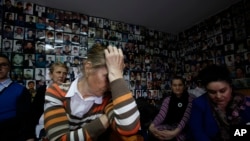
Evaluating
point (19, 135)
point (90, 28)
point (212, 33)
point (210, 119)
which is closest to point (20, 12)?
point (90, 28)

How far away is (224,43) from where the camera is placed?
235 centimetres

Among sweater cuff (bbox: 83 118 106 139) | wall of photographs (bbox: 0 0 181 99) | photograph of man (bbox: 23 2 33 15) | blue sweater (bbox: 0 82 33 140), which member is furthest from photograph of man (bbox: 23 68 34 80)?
sweater cuff (bbox: 83 118 106 139)

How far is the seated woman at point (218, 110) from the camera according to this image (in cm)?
119

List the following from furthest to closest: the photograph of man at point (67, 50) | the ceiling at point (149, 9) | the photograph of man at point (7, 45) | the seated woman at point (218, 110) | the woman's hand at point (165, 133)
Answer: the photograph of man at point (67, 50)
the ceiling at point (149, 9)
the photograph of man at point (7, 45)
the woman's hand at point (165, 133)
the seated woman at point (218, 110)

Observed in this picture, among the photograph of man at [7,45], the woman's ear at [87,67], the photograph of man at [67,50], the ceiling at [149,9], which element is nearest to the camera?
the woman's ear at [87,67]

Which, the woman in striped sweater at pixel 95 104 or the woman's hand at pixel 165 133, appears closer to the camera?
the woman in striped sweater at pixel 95 104

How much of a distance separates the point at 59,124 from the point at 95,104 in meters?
0.16

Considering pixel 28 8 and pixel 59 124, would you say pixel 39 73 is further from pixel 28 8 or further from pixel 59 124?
pixel 59 124

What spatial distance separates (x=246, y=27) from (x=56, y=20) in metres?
2.13

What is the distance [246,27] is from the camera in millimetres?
2105

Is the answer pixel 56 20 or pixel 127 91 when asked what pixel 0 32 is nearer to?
pixel 56 20

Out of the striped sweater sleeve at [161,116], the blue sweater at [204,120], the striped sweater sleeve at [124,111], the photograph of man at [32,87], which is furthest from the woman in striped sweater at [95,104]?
the photograph of man at [32,87]

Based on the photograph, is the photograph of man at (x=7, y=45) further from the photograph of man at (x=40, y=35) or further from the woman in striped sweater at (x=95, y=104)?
the woman in striped sweater at (x=95, y=104)

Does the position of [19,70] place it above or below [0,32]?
below
